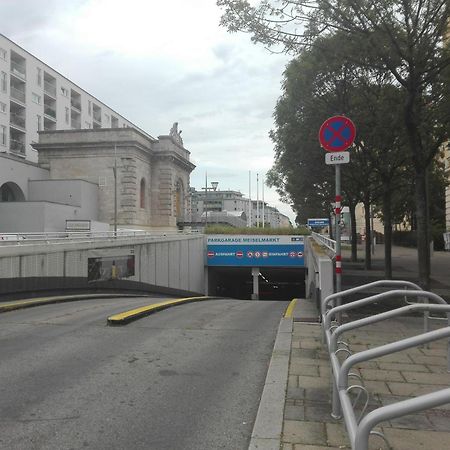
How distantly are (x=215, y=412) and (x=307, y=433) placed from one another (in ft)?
3.22

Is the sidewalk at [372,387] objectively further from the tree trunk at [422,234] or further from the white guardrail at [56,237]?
the white guardrail at [56,237]

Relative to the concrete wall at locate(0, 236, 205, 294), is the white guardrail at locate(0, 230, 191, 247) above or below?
above

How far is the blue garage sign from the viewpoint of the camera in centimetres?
3450

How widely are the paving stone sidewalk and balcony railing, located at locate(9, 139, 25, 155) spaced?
190 feet

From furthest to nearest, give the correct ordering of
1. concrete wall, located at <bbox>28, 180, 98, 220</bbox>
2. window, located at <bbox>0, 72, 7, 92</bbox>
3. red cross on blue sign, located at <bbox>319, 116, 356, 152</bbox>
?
window, located at <bbox>0, 72, 7, 92</bbox>, concrete wall, located at <bbox>28, 180, 98, 220</bbox>, red cross on blue sign, located at <bbox>319, 116, 356, 152</bbox>

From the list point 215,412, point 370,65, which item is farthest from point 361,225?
Result: point 215,412

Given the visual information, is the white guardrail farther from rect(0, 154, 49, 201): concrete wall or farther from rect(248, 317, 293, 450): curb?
rect(0, 154, 49, 201): concrete wall

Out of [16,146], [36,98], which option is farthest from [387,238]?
[36,98]

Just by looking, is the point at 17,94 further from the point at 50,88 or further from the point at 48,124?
the point at 50,88

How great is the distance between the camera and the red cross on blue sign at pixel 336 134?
817 cm

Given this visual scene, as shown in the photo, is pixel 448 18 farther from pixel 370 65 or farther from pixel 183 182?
pixel 183 182

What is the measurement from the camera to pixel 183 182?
60.7 m

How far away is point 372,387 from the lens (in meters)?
5.18

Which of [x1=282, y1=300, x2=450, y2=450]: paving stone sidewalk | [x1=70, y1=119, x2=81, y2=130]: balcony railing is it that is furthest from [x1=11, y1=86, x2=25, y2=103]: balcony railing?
[x1=282, y1=300, x2=450, y2=450]: paving stone sidewalk
